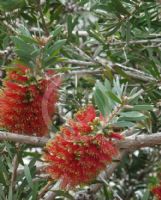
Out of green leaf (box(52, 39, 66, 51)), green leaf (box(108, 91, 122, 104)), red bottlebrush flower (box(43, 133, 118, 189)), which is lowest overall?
red bottlebrush flower (box(43, 133, 118, 189))

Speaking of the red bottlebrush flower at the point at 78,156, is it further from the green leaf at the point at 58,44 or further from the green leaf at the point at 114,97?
the green leaf at the point at 58,44

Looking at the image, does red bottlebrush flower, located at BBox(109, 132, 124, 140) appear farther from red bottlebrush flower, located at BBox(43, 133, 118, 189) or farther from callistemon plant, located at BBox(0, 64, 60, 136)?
callistemon plant, located at BBox(0, 64, 60, 136)

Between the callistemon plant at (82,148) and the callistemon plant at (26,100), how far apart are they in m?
0.12

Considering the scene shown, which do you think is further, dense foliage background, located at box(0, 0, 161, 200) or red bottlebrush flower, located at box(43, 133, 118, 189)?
dense foliage background, located at box(0, 0, 161, 200)

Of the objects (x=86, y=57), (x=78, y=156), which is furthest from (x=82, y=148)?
(x=86, y=57)

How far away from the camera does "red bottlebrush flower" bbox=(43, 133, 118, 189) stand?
1.25 meters

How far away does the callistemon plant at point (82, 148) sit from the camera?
4.07ft

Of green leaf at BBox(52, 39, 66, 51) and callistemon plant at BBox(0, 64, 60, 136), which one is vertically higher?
green leaf at BBox(52, 39, 66, 51)

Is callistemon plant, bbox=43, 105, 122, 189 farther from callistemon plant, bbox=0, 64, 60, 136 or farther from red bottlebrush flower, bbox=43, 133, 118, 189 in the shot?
callistemon plant, bbox=0, 64, 60, 136

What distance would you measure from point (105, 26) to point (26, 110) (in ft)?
1.88

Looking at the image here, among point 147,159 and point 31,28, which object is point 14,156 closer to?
point 31,28

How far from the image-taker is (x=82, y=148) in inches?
49.3

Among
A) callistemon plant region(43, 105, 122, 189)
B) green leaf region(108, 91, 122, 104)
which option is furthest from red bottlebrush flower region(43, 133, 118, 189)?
green leaf region(108, 91, 122, 104)

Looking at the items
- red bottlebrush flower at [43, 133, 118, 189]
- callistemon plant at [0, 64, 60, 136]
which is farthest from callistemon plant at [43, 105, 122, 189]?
callistemon plant at [0, 64, 60, 136]
